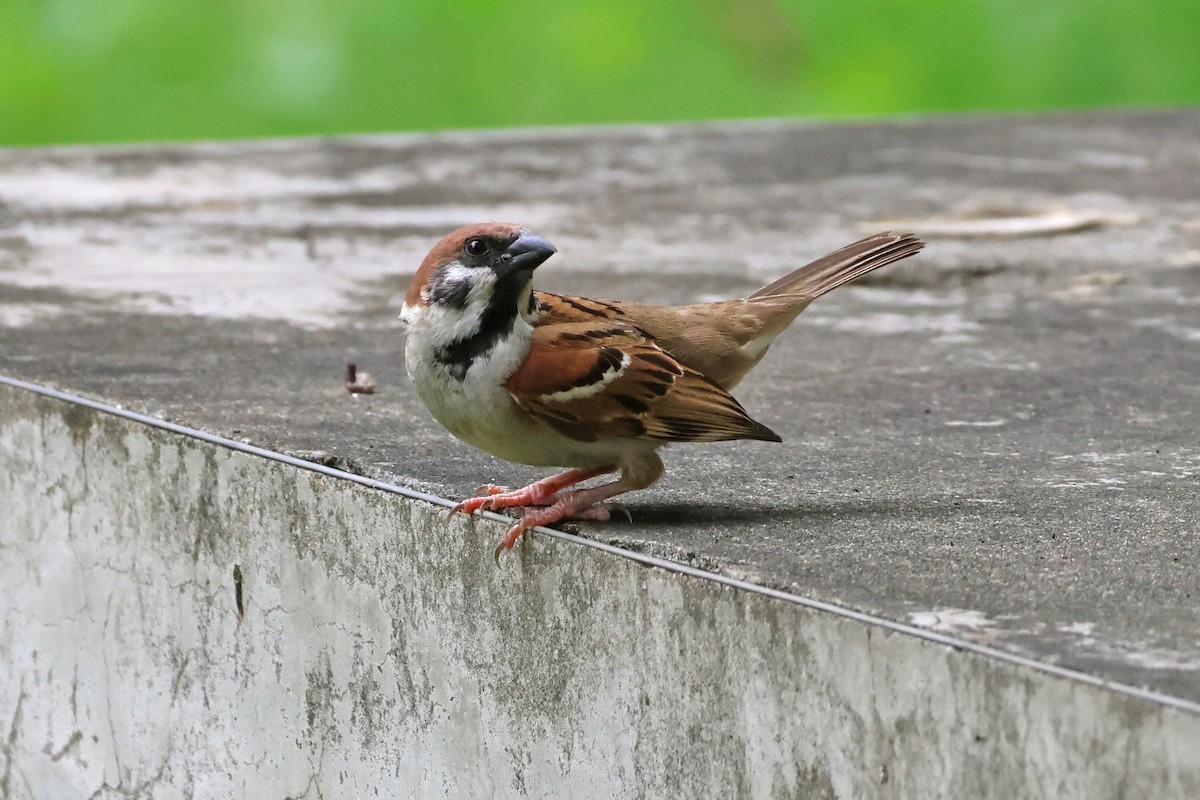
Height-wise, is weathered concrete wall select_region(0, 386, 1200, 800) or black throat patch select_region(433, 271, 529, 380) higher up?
black throat patch select_region(433, 271, 529, 380)

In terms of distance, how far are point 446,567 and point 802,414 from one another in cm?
128

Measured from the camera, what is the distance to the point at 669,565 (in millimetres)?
2777

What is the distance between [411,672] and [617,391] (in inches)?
25.9

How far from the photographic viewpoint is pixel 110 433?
371 cm

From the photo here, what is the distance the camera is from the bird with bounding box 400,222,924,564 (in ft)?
9.70

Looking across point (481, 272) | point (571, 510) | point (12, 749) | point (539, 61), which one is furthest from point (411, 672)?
point (539, 61)

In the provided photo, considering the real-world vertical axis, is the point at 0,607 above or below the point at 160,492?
below

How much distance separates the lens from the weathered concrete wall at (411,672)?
7.76 ft

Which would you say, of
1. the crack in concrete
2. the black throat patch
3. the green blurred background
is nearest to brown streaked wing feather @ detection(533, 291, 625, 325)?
the black throat patch

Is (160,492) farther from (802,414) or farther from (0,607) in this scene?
(802,414)

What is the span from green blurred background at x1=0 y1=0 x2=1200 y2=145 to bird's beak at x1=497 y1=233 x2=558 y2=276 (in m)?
11.0

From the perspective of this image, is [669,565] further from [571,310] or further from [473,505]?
[571,310]

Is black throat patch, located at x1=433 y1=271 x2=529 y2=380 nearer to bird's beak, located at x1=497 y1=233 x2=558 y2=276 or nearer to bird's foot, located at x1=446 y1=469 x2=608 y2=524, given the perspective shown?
bird's beak, located at x1=497 y1=233 x2=558 y2=276

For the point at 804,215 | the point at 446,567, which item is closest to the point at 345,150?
Result: the point at 804,215
